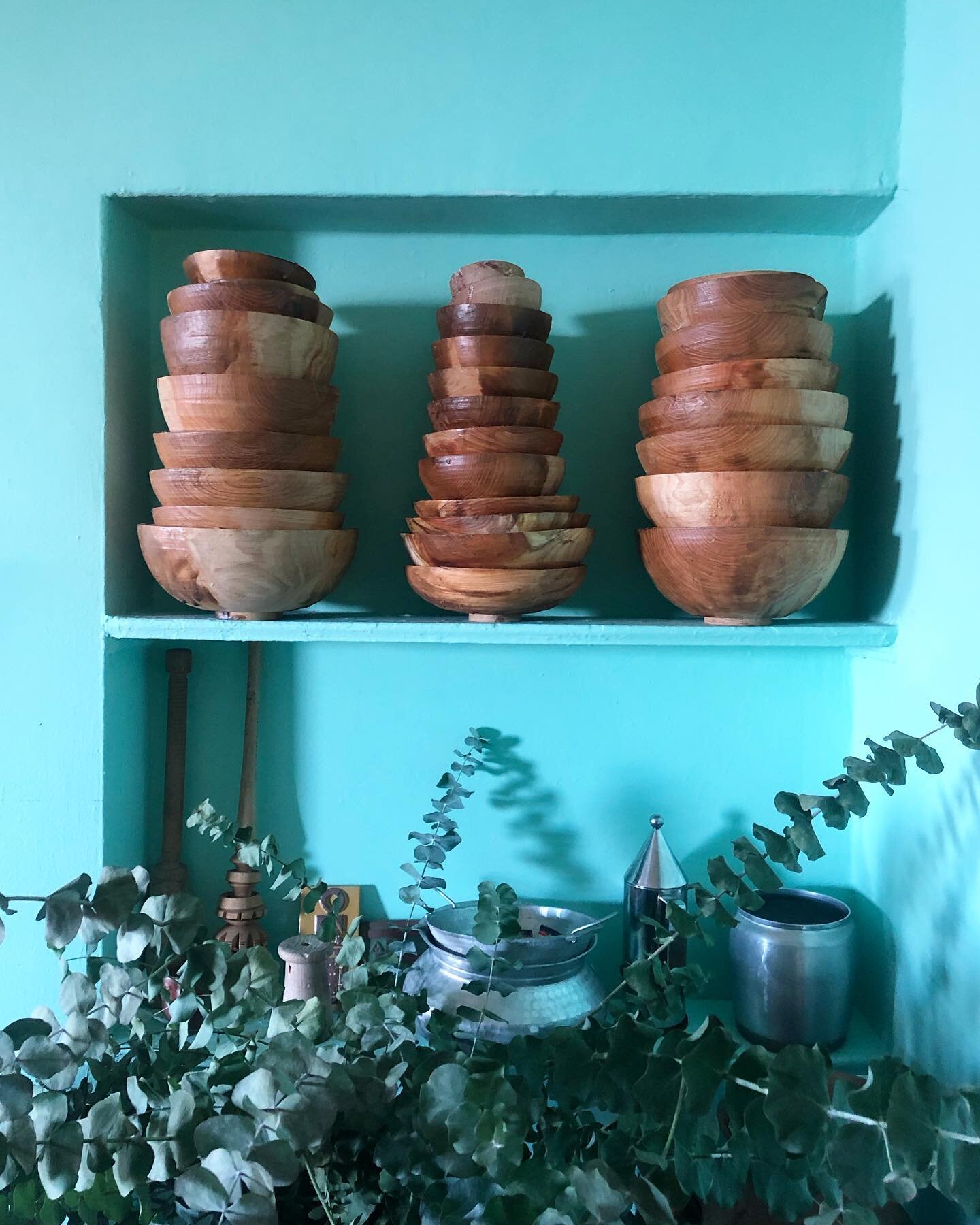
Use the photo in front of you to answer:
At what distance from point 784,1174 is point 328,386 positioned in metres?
0.89

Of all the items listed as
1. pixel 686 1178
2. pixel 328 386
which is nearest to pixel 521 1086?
pixel 686 1178

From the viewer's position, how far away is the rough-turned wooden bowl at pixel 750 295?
96cm

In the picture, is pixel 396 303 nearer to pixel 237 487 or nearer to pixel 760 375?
pixel 237 487

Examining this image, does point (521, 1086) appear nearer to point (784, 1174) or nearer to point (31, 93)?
point (784, 1174)

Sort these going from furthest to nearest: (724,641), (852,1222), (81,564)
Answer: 1. (81,564)
2. (724,641)
3. (852,1222)

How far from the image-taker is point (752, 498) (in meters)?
0.94

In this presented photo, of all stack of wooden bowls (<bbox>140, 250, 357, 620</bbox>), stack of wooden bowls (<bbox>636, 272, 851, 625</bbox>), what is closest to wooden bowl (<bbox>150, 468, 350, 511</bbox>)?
stack of wooden bowls (<bbox>140, 250, 357, 620</bbox>)

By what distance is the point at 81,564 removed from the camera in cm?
111

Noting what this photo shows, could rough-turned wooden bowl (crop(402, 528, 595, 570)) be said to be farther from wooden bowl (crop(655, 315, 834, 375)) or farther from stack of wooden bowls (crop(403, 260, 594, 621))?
wooden bowl (crop(655, 315, 834, 375))

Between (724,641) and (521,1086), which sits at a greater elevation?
(724,641)

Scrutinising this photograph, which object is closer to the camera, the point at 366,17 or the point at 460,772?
the point at 366,17

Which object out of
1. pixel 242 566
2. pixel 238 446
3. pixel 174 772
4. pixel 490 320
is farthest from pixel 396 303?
pixel 174 772

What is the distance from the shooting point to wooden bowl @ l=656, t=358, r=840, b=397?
960 mm

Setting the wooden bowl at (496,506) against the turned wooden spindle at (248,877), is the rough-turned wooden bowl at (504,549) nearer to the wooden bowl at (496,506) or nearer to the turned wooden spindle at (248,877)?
the wooden bowl at (496,506)
